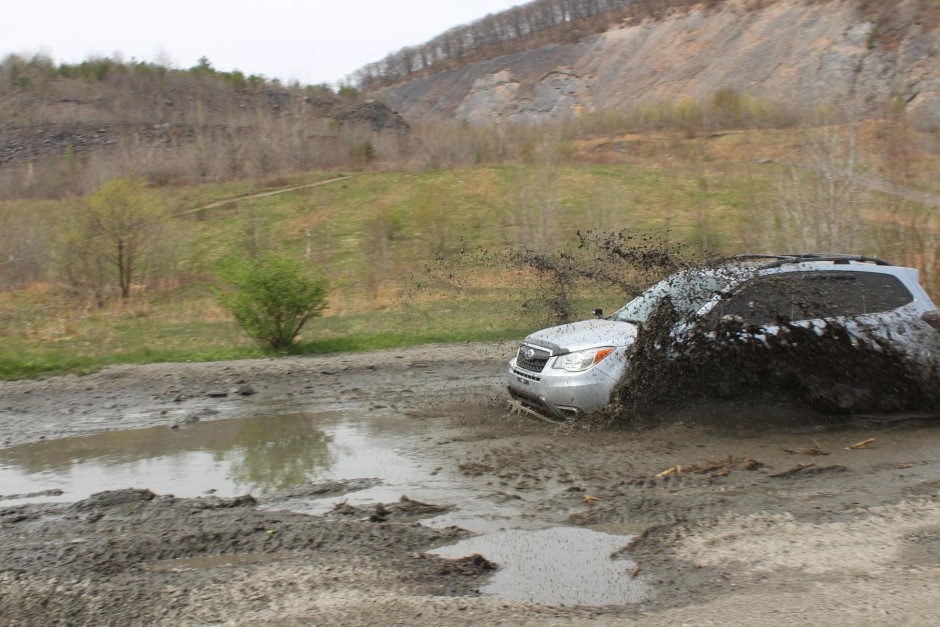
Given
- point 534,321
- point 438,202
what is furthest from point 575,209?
point 534,321

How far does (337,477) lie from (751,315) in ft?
15.0

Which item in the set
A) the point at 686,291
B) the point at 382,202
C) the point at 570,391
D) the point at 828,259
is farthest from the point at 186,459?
the point at 382,202

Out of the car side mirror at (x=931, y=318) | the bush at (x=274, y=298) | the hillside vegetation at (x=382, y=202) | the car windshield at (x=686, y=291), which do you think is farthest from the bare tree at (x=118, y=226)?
the car side mirror at (x=931, y=318)

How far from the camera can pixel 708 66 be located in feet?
306

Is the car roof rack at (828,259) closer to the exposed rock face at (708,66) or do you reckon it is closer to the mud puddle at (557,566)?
the mud puddle at (557,566)

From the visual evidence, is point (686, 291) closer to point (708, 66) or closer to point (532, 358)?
point (532, 358)

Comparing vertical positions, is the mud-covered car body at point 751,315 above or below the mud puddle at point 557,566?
above

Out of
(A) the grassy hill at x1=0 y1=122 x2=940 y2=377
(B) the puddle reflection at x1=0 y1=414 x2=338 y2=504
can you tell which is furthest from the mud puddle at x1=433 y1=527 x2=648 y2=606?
(A) the grassy hill at x1=0 y1=122 x2=940 y2=377

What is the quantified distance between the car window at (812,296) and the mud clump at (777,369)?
146 millimetres

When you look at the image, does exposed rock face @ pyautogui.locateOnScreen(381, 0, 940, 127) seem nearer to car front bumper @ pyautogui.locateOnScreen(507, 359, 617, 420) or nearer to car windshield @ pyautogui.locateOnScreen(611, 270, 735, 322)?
car windshield @ pyautogui.locateOnScreen(611, 270, 735, 322)

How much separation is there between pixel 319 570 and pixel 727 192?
49.7 meters

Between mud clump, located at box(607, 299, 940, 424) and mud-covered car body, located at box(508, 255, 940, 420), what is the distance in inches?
3.5

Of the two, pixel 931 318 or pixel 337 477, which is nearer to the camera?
pixel 337 477

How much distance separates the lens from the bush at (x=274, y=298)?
17219 millimetres
